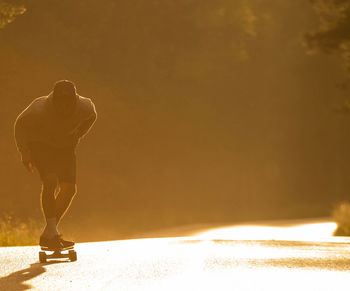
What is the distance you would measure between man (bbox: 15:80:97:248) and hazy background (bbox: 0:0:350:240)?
66.3 ft

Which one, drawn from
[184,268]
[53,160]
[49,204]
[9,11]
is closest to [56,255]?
[49,204]

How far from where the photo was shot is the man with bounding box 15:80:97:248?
9.70m

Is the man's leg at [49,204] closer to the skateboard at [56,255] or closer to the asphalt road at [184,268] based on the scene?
the skateboard at [56,255]

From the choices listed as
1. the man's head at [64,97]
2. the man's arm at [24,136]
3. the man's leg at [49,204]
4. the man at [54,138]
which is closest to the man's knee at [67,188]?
the man at [54,138]

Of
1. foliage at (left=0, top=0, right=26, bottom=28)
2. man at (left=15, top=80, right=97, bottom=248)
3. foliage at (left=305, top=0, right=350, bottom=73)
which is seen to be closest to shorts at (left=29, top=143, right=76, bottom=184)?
man at (left=15, top=80, right=97, bottom=248)

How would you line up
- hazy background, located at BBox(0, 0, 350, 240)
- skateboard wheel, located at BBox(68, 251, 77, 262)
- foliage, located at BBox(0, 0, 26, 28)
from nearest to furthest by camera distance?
skateboard wheel, located at BBox(68, 251, 77, 262) < foliage, located at BBox(0, 0, 26, 28) < hazy background, located at BBox(0, 0, 350, 240)

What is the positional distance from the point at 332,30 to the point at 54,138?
22.3 meters

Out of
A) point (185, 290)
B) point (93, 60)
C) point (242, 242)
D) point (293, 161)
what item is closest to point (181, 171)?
point (93, 60)

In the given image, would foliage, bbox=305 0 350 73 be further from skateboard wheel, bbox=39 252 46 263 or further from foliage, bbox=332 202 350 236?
skateboard wheel, bbox=39 252 46 263

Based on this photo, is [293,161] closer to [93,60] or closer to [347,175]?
[347,175]

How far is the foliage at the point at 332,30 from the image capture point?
30.2 m

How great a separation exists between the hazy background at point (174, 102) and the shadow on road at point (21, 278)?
68.9ft

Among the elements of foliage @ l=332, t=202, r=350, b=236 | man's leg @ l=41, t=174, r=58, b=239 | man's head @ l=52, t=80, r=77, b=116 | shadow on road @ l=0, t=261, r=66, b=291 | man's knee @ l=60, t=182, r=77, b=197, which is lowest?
shadow on road @ l=0, t=261, r=66, b=291

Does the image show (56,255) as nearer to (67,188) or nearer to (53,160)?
(67,188)
